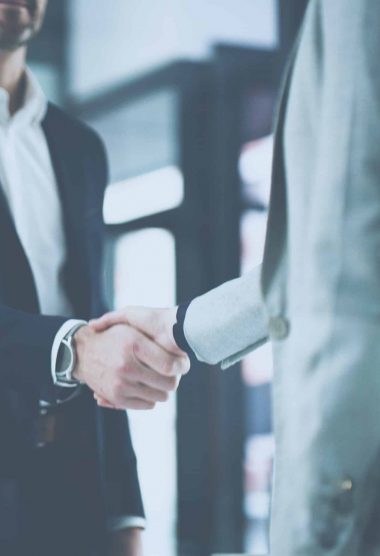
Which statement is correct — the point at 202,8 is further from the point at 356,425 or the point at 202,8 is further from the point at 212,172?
the point at 356,425

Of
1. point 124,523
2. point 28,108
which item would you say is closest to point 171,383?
point 124,523

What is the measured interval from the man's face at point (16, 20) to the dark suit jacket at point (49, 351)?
15 cm

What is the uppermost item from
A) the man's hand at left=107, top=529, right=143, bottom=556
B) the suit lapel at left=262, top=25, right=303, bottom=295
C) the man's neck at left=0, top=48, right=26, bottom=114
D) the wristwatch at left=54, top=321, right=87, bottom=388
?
the suit lapel at left=262, top=25, right=303, bottom=295

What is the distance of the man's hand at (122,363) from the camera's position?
1.61 meters

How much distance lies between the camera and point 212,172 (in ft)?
15.3

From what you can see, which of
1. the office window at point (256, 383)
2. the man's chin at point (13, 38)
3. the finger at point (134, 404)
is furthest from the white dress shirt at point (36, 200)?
the office window at point (256, 383)

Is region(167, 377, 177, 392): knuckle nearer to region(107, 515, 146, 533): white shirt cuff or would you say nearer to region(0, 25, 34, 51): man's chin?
region(107, 515, 146, 533): white shirt cuff

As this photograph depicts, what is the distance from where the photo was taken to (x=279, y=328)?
922 mm

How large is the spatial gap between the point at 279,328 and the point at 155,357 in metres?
0.71

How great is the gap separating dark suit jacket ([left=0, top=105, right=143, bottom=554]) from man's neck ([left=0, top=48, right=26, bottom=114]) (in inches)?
2.8

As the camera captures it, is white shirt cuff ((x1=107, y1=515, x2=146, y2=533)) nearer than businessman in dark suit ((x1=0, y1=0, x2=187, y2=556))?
No

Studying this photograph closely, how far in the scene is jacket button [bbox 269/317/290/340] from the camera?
92 centimetres

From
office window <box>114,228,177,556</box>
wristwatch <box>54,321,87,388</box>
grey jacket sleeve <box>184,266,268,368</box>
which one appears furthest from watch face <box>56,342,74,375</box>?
office window <box>114,228,177,556</box>

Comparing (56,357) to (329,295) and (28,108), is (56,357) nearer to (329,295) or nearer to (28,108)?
(28,108)
